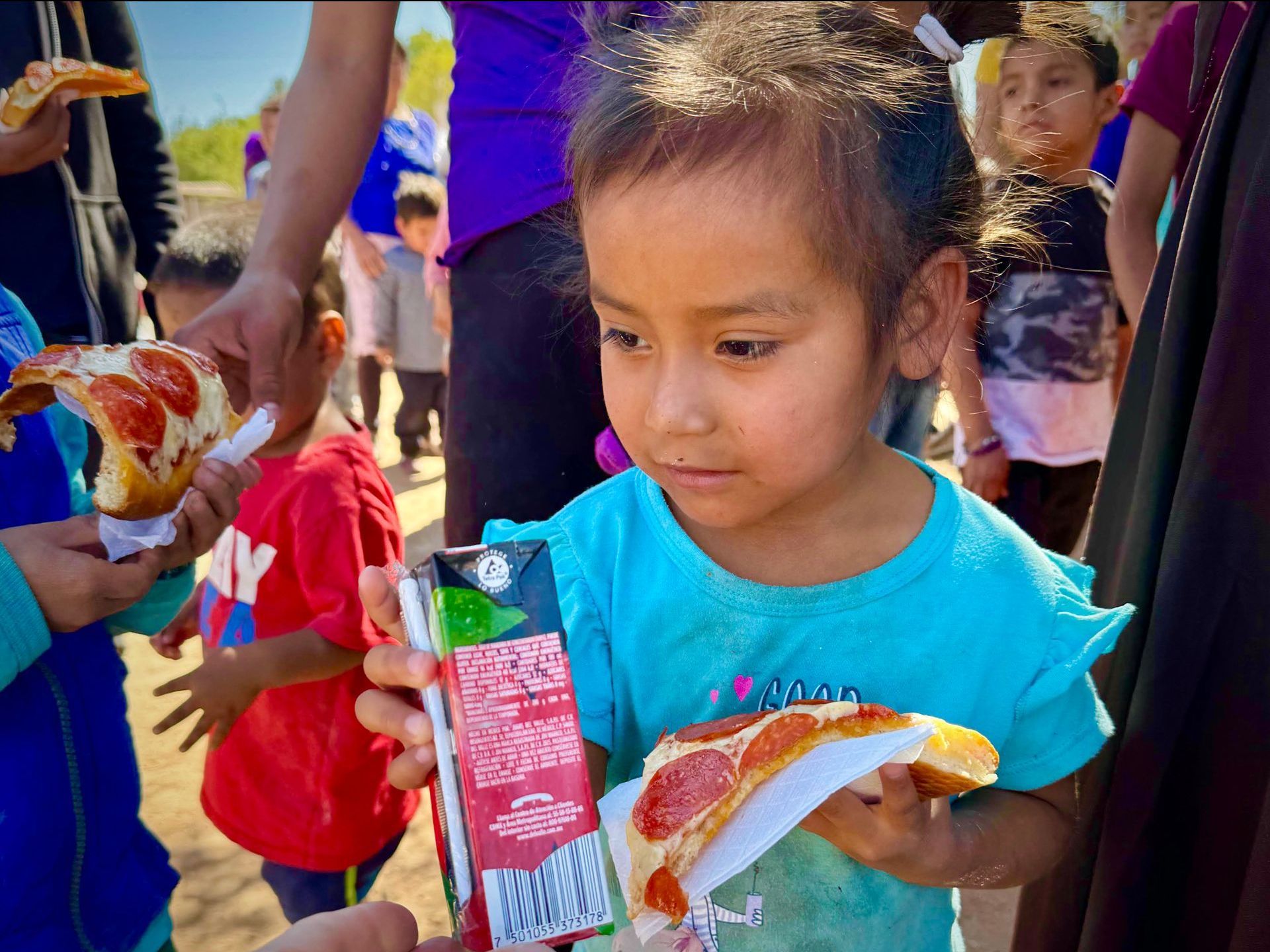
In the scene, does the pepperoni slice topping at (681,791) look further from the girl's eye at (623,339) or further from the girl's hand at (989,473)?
the girl's hand at (989,473)

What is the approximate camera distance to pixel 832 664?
54.4 inches

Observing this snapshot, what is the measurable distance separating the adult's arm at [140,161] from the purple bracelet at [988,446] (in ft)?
9.46

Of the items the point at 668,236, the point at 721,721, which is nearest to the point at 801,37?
the point at 668,236

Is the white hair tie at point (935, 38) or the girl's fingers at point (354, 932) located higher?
the white hair tie at point (935, 38)

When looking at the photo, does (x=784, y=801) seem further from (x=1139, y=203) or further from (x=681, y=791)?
(x=1139, y=203)

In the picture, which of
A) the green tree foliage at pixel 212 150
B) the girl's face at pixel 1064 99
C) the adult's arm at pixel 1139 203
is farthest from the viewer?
the green tree foliage at pixel 212 150

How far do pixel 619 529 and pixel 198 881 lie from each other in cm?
257

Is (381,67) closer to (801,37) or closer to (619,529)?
(801,37)

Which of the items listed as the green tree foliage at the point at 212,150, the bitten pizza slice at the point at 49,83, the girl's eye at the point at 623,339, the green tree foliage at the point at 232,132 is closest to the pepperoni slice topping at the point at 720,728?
the girl's eye at the point at 623,339

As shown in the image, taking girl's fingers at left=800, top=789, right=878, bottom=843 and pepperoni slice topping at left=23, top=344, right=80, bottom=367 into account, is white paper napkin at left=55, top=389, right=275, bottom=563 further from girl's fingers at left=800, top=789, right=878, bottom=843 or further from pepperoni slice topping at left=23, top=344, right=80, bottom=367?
girl's fingers at left=800, top=789, right=878, bottom=843

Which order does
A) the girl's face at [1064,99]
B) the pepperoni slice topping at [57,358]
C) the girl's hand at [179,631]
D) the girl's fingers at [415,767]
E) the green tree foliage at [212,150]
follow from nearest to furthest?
1. the girl's fingers at [415,767]
2. the pepperoni slice topping at [57,358]
3. the girl's hand at [179,631]
4. the girl's face at [1064,99]
5. the green tree foliage at [212,150]

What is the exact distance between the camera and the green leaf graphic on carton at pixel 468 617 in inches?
40.3

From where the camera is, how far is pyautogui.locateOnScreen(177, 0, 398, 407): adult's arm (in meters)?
2.01

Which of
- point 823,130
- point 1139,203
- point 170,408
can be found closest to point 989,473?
point 1139,203
